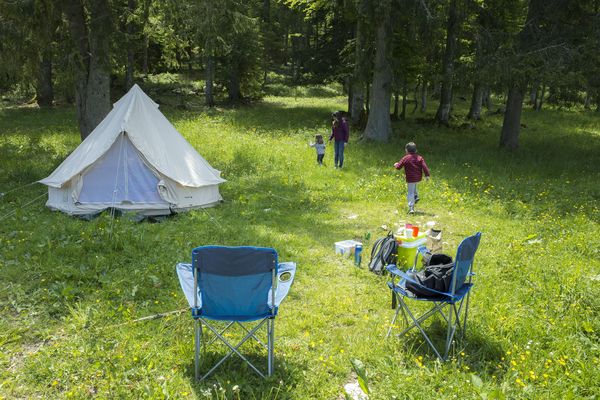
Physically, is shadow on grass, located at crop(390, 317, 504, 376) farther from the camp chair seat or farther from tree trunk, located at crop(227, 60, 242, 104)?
tree trunk, located at crop(227, 60, 242, 104)

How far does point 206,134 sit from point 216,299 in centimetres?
1456

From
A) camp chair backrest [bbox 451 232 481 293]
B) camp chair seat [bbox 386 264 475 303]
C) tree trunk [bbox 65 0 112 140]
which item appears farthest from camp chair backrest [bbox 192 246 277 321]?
tree trunk [bbox 65 0 112 140]

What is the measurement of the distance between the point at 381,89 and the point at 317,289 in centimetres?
1221

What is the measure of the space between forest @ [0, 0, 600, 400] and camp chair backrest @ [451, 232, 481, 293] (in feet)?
0.20

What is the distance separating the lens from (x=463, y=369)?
165 inches

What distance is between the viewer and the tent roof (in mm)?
8938

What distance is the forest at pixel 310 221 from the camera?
4141 mm

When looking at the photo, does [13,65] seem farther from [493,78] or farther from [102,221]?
[493,78]

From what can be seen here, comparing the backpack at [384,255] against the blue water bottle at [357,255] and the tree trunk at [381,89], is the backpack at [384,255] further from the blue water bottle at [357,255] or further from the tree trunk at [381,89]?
the tree trunk at [381,89]

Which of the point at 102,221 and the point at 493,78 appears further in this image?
the point at 493,78

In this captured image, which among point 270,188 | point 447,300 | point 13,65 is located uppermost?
point 13,65

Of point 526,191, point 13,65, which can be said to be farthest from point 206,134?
point 526,191

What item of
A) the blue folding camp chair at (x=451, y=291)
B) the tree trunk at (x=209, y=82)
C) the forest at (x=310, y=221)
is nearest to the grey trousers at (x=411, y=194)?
the forest at (x=310, y=221)

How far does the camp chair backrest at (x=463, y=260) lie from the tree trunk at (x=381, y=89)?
12643 millimetres
